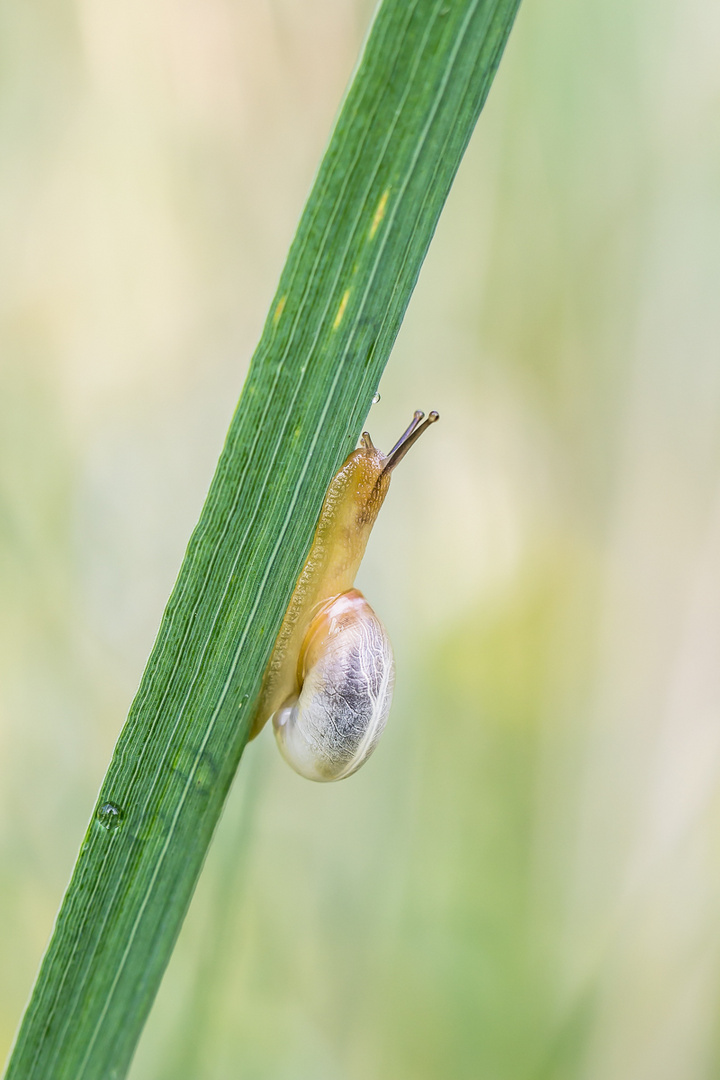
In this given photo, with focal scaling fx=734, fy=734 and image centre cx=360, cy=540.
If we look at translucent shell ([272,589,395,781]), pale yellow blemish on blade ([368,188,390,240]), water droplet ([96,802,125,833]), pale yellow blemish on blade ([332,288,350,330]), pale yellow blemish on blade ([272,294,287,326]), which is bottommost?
water droplet ([96,802,125,833])

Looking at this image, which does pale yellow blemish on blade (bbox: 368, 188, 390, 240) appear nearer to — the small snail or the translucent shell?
the small snail

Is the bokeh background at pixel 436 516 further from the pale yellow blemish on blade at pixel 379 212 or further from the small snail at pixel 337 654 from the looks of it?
the pale yellow blemish on blade at pixel 379 212

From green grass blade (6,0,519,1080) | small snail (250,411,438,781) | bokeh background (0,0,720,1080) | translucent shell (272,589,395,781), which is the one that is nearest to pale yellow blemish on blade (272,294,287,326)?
green grass blade (6,0,519,1080)

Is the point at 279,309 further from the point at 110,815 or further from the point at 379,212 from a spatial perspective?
the point at 110,815

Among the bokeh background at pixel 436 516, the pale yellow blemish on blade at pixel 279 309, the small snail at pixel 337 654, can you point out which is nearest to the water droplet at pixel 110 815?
the small snail at pixel 337 654

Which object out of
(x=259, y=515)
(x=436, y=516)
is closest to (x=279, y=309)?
(x=259, y=515)

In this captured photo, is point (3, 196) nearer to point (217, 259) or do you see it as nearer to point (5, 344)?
point (5, 344)
